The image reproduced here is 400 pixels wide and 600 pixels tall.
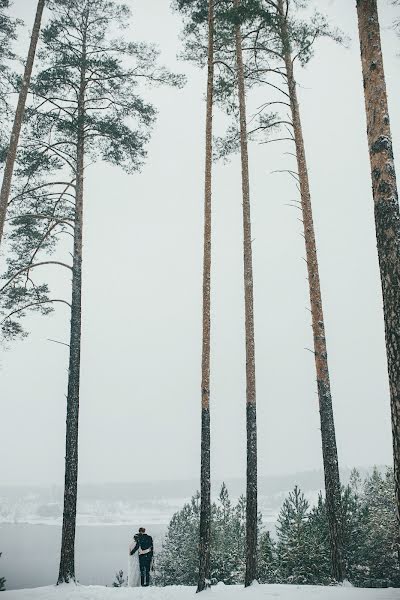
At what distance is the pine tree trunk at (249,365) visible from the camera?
8.60 m

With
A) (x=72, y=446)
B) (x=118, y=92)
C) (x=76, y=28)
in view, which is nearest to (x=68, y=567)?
(x=72, y=446)

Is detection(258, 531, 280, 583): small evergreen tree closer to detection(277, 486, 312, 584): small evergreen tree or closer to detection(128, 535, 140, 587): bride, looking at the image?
detection(277, 486, 312, 584): small evergreen tree

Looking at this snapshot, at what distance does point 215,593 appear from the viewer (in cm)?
793

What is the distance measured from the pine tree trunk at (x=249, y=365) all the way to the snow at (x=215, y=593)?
699 mm

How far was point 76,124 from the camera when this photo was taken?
36.8ft

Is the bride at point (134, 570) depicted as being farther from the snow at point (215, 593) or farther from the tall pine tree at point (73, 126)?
the tall pine tree at point (73, 126)

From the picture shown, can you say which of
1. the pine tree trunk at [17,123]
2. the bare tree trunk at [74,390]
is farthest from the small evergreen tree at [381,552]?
the pine tree trunk at [17,123]

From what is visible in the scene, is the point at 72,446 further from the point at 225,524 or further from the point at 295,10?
the point at 225,524

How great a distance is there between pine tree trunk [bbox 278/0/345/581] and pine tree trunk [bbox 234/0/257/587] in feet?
4.28

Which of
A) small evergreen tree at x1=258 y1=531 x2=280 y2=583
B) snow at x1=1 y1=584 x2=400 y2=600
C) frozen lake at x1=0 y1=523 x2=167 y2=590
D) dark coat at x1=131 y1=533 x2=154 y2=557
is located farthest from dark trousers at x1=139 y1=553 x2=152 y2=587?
frozen lake at x1=0 y1=523 x2=167 y2=590

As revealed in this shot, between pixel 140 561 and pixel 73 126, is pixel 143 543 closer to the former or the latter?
pixel 140 561

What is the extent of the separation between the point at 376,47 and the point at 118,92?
816 cm

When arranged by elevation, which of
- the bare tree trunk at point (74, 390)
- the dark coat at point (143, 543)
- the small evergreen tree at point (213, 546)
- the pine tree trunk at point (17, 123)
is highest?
the pine tree trunk at point (17, 123)

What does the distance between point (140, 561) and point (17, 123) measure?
11.0 metres
